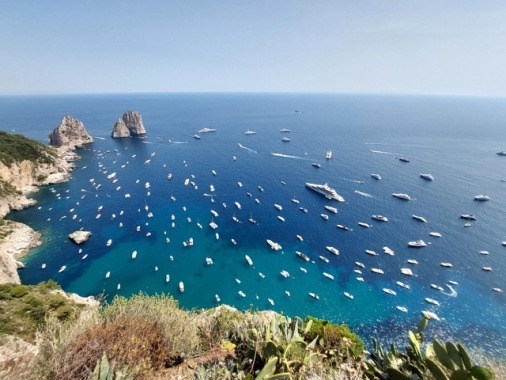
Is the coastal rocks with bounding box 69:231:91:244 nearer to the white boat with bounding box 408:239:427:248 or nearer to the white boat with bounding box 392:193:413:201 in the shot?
the white boat with bounding box 408:239:427:248

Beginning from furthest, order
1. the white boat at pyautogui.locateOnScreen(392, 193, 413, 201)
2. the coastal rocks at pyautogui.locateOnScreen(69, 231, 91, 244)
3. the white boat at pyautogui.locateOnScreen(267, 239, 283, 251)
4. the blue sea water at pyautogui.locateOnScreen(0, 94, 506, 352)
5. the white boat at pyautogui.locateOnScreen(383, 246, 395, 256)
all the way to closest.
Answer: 1. the white boat at pyautogui.locateOnScreen(392, 193, 413, 201)
2. the white boat at pyautogui.locateOnScreen(267, 239, 283, 251)
3. the coastal rocks at pyautogui.locateOnScreen(69, 231, 91, 244)
4. the white boat at pyautogui.locateOnScreen(383, 246, 395, 256)
5. the blue sea water at pyautogui.locateOnScreen(0, 94, 506, 352)

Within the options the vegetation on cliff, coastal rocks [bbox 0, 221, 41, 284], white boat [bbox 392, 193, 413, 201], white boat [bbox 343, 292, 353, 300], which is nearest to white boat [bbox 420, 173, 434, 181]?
white boat [bbox 392, 193, 413, 201]

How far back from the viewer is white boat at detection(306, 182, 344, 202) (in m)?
77.2

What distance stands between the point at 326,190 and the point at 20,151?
104265 millimetres

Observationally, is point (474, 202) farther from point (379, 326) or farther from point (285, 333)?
point (285, 333)

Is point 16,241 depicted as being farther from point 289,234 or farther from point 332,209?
point 332,209

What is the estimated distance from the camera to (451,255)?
5431 cm

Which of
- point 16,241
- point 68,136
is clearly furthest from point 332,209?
point 68,136

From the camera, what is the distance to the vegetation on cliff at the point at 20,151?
77325mm

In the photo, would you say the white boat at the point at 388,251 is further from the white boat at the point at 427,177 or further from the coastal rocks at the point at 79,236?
the coastal rocks at the point at 79,236

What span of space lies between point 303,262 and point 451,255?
109 ft

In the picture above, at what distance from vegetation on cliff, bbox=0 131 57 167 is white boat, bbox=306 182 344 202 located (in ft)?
314

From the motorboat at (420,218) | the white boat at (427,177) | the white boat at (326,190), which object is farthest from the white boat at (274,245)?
the white boat at (427,177)

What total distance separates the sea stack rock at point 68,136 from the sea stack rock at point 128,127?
16627mm
